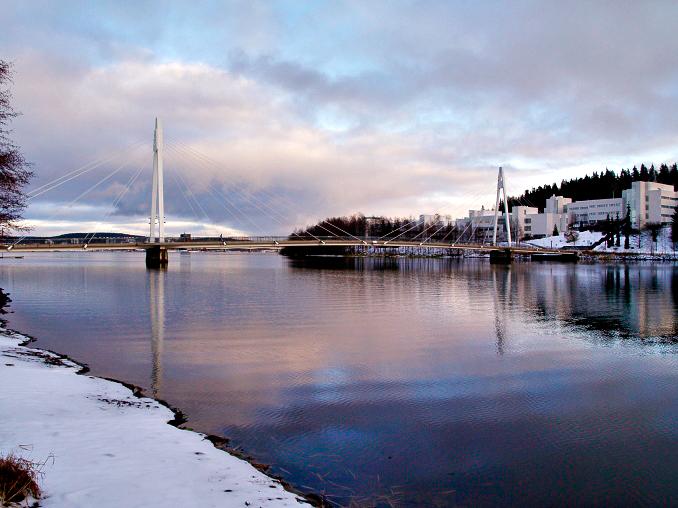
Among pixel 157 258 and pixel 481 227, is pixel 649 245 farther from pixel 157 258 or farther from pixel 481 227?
pixel 157 258

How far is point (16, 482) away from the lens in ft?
15.8

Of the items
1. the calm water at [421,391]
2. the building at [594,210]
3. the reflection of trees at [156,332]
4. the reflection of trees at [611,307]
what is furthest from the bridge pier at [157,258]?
the building at [594,210]

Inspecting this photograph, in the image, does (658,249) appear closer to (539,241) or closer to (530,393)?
(539,241)

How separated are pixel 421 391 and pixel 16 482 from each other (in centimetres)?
836

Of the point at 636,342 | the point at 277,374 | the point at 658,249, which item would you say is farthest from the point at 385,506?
the point at 658,249

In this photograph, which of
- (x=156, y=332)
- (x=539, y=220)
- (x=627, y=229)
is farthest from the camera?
(x=539, y=220)

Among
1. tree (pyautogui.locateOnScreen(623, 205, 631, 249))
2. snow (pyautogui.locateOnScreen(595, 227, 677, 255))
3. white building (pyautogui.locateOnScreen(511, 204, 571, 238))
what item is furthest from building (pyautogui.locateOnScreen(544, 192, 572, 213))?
snow (pyautogui.locateOnScreen(595, 227, 677, 255))

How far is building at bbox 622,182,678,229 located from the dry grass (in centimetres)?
13657

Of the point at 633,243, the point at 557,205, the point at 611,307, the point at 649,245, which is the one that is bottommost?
the point at 611,307

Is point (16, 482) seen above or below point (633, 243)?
below

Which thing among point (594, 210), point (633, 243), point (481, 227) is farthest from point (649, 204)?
point (481, 227)

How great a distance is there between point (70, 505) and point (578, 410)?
911 centimetres

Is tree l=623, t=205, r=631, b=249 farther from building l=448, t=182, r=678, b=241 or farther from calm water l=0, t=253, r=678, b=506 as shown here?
calm water l=0, t=253, r=678, b=506

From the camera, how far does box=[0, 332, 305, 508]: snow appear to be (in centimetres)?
548
